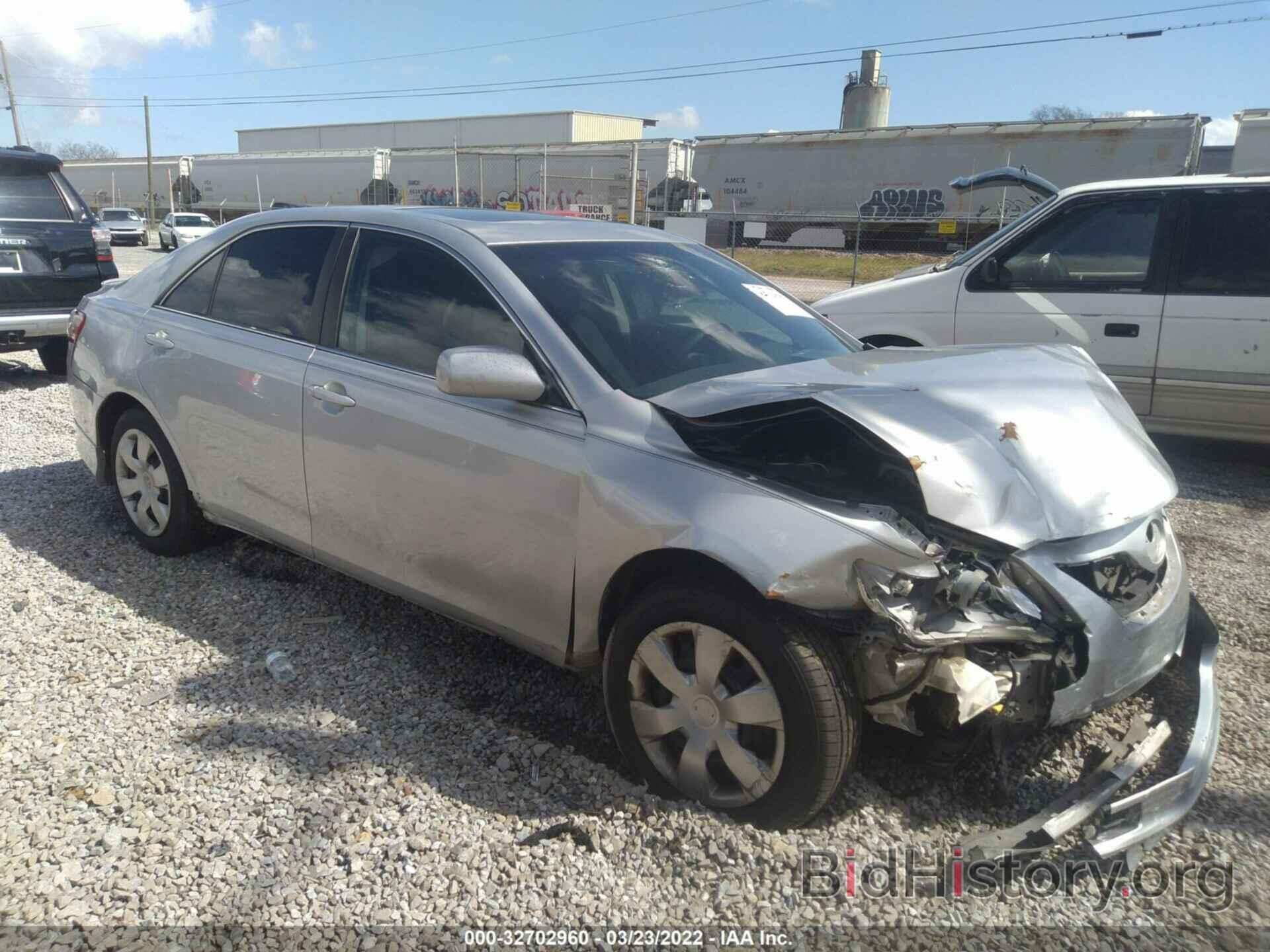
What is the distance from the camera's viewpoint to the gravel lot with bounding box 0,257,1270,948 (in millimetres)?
2277

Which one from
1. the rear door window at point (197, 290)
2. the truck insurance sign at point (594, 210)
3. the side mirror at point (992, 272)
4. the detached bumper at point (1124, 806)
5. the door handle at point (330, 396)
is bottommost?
the detached bumper at point (1124, 806)

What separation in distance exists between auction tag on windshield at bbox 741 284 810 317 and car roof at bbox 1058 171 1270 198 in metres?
2.98

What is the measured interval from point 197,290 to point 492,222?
1599mm

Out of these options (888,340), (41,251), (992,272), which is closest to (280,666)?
(888,340)

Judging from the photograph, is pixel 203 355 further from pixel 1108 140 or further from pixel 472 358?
pixel 1108 140

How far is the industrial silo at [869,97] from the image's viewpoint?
48312 millimetres

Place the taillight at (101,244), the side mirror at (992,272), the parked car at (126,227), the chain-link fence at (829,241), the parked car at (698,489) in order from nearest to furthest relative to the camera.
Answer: the parked car at (698,489) < the side mirror at (992,272) < the taillight at (101,244) < the chain-link fence at (829,241) < the parked car at (126,227)

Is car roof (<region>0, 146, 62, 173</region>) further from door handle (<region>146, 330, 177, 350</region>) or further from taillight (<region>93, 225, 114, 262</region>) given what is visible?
door handle (<region>146, 330, 177, 350</region>)

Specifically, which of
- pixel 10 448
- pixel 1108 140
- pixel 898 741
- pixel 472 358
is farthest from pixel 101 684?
pixel 1108 140

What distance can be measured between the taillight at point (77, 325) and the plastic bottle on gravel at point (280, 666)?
7.67 ft

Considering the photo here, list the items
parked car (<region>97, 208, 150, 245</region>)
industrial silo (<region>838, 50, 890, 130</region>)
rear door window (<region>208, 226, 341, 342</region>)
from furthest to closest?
industrial silo (<region>838, 50, 890, 130</region>), parked car (<region>97, 208, 150, 245</region>), rear door window (<region>208, 226, 341, 342</region>)

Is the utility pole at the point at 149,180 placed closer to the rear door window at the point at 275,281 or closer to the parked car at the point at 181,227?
the parked car at the point at 181,227

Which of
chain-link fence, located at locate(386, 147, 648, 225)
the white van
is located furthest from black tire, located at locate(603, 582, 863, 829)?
chain-link fence, located at locate(386, 147, 648, 225)

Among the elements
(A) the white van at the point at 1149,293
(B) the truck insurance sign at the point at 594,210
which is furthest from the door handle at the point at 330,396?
(B) the truck insurance sign at the point at 594,210
